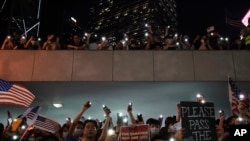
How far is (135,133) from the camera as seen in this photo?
21.2 ft

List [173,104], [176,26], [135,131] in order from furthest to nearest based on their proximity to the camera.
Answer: [176,26]
[173,104]
[135,131]

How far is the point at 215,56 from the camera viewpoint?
14.9 m

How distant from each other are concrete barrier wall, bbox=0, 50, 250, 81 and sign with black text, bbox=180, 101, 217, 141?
24.5ft

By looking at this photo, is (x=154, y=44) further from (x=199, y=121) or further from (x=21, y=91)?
(x=199, y=121)

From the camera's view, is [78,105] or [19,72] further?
[78,105]

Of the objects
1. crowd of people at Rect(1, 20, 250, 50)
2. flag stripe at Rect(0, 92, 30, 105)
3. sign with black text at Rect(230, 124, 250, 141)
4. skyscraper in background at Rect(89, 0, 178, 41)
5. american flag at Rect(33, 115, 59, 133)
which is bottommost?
sign with black text at Rect(230, 124, 250, 141)

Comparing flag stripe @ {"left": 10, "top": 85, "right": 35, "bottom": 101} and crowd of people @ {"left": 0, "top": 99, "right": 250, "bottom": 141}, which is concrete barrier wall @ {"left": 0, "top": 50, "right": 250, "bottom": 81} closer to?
flag stripe @ {"left": 10, "top": 85, "right": 35, "bottom": 101}

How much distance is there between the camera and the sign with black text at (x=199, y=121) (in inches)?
268

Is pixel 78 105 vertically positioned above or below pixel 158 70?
below

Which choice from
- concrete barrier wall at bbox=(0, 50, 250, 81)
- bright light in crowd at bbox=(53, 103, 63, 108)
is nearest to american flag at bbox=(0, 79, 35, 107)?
concrete barrier wall at bbox=(0, 50, 250, 81)

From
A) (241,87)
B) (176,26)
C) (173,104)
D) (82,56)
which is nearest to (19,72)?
(82,56)

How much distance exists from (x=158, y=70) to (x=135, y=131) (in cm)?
842

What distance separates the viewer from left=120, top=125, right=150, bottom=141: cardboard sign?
6358mm

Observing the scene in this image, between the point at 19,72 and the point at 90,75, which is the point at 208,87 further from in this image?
the point at 19,72
